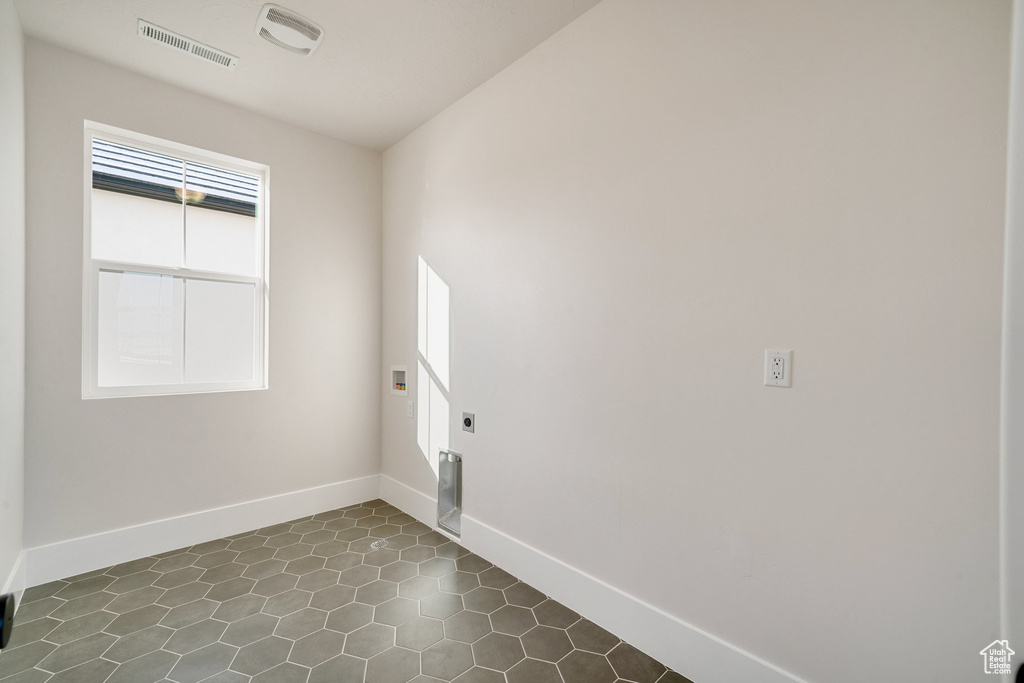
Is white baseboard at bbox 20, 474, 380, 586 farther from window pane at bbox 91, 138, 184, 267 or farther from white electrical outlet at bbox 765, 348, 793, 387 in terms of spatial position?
white electrical outlet at bbox 765, 348, 793, 387

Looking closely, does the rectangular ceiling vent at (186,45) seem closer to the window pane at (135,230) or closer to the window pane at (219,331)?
the window pane at (135,230)

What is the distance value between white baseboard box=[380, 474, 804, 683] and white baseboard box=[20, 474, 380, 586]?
4.13ft

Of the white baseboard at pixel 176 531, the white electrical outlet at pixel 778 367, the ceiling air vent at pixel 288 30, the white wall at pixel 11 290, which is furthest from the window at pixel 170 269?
the white electrical outlet at pixel 778 367

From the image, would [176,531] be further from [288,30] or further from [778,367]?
[778,367]

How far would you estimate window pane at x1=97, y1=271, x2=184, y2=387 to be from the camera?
2.73 metres

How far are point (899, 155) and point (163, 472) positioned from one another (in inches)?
150

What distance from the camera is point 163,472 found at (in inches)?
112

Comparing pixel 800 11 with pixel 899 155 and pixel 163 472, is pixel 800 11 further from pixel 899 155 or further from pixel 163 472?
pixel 163 472

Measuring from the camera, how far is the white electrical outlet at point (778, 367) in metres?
1.55

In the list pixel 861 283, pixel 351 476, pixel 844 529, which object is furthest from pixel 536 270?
pixel 351 476

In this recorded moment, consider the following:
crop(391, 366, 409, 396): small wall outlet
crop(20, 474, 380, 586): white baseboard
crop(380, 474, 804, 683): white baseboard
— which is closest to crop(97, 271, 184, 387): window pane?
crop(20, 474, 380, 586): white baseboard

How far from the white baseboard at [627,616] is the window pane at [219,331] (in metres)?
1.89

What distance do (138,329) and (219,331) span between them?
1.41 ft

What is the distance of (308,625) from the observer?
2100 millimetres
